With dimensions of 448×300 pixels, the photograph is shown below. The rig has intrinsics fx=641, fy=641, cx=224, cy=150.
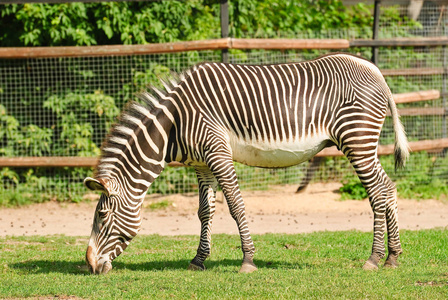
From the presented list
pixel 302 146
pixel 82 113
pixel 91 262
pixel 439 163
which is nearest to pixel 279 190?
pixel 439 163

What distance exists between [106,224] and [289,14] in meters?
8.37

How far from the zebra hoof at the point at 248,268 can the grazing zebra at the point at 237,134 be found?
12mm

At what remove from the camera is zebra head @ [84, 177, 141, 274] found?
6.55 meters

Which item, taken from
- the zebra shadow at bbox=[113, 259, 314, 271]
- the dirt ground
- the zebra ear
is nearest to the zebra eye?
the zebra ear

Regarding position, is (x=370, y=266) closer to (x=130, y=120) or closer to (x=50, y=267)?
(x=130, y=120)

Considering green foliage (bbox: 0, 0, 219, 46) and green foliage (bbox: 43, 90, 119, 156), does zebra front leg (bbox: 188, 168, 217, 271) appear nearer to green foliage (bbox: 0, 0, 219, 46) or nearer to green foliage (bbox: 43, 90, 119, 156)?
green foliage (bbox: 43, 90, 119, 156)

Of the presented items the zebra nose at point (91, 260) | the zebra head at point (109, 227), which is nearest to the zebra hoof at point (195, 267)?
the zebra head at point (109, 227)

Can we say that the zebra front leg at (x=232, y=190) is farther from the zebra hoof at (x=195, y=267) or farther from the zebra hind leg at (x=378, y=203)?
the zebra hind leg at (x=378, y=203)

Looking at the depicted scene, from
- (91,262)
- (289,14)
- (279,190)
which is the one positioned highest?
(289,14)

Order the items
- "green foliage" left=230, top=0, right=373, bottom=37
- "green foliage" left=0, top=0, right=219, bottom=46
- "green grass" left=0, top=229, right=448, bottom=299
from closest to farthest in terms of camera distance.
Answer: "green grass" left=0, top=229, right=448, bottom=299 < "green foliage" left=0, top=0, right=219, bottom=46 < "green foliage" left=230, top=0, right=373, bottom=37

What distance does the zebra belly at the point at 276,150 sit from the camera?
272 inches

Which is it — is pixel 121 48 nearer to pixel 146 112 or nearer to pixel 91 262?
pixel 146 112

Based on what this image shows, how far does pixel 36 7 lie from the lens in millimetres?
11617

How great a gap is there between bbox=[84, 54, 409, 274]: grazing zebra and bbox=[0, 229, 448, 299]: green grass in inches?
15.6
